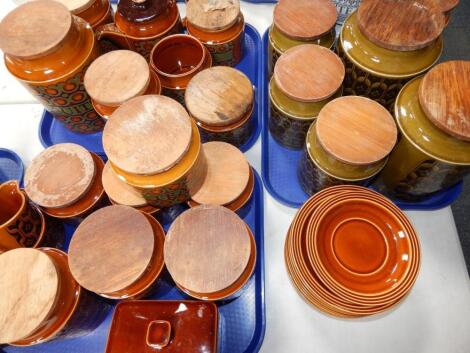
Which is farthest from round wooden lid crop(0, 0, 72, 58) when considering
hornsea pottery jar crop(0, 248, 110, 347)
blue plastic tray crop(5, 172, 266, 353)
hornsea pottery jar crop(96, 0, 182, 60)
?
blue plastic tray crop(5, 172, 266, 353)

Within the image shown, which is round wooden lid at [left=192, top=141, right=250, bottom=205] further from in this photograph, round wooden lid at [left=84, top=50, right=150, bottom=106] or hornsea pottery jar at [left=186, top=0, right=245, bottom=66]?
hornsea pottery jar at [left=186, top=0, right=245, bottom=66]

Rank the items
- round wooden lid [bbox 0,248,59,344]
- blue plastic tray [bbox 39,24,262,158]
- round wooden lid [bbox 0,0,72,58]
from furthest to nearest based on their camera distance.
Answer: blue plastic tray [bbox 39,24,262,158] → round wooden lid [bbox 0,0,72,58] → round wooden lid [bbox 0,248,59,344]

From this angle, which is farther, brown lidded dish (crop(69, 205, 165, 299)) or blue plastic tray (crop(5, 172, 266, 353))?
blue plastic tray (crop(5, 172, 266, 353))

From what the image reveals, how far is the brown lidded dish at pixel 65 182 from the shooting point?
0.70 metres

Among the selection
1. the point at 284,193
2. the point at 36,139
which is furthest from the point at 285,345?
the point at 36,139

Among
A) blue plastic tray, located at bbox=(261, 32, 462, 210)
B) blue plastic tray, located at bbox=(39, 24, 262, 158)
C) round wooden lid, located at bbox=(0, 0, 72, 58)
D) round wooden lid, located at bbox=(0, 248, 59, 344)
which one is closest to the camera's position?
round wooden lid, located at bbox=(0, 248, 59, 344)

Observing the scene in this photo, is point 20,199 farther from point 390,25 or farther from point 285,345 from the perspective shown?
point 390,25

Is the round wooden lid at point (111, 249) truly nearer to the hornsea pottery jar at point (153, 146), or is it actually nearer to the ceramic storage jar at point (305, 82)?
the hornsea pottery jar at point (153, 146)

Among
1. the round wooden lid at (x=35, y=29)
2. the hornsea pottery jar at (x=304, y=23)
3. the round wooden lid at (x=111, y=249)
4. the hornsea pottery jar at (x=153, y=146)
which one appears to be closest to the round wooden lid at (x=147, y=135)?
Answer: the hornsea pottery jar at (x=153, y=146)

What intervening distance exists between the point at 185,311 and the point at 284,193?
1.20 feet

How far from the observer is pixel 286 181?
2.79 feet

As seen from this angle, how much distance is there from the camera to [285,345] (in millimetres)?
679

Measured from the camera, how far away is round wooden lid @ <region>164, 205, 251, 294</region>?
1.90ft

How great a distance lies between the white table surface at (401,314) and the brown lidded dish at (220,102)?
227 millimetres
